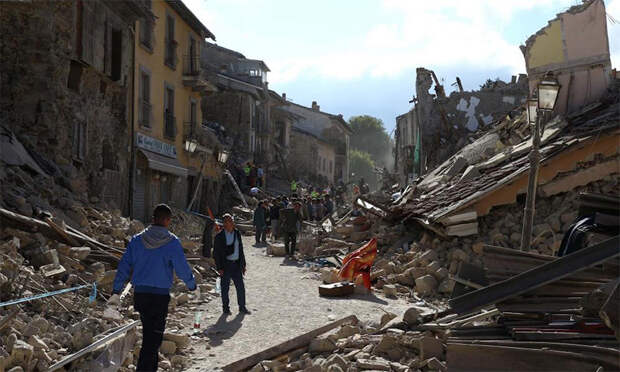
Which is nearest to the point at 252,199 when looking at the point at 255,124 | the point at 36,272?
the point at 255,124

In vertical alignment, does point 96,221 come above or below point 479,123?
below

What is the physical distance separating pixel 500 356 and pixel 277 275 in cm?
1047

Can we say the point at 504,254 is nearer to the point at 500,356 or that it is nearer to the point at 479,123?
the point at 500,356

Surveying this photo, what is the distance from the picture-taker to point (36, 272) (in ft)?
26.0

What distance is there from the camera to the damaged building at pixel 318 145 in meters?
52.6

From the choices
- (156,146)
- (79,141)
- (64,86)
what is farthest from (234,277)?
(156,146)

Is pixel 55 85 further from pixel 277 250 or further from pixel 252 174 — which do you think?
pixel 252 174

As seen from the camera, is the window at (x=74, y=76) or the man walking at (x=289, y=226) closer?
the window at (x=74, y=76)

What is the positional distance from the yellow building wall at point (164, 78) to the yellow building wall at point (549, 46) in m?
13.4

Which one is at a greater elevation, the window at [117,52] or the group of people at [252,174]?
the window at [117,52]

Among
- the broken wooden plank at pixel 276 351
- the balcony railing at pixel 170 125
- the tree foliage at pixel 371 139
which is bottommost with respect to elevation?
the broken wooden plank at pixel 276 351

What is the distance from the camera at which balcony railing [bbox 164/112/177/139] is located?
2520 cm

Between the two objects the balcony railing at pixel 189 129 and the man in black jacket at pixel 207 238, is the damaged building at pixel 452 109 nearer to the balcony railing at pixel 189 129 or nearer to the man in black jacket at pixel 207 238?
the balcony railing at pixel 189 129

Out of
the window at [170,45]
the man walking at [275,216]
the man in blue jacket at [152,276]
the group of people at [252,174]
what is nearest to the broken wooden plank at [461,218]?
the man in blue jacket at [152,276]
